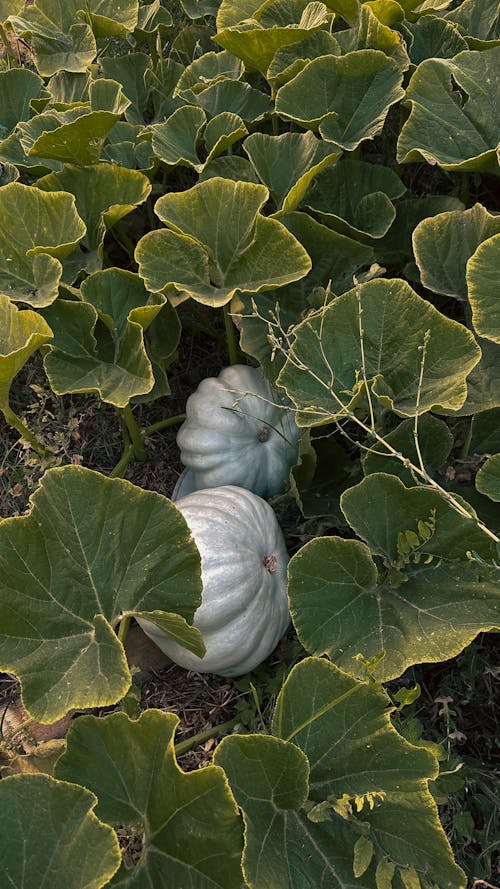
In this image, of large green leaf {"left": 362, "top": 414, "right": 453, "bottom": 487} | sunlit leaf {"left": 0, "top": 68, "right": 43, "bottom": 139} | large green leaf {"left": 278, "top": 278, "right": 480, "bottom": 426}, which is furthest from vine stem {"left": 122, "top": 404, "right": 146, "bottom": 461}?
sunlit leaf {"left": 0, "top": 68, "right": 43, "bottom": 139}

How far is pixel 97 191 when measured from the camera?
181 cm

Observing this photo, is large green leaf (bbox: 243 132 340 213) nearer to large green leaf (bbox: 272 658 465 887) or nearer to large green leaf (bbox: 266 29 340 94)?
large green leaf (bbox: 266 29 340 94)

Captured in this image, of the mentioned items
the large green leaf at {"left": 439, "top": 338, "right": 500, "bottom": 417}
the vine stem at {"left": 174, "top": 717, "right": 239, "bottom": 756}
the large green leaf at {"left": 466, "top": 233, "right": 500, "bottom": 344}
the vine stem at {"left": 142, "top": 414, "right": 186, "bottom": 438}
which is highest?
the large green leaf at {"left": 466, "top": 233, "right": 500, "bottom": 344}

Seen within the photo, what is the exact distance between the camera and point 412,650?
50.3 inches

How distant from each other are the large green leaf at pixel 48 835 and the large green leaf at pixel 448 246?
1.10 m

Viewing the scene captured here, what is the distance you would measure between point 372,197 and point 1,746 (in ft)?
4.49

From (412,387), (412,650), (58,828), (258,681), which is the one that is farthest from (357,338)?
(58,828)

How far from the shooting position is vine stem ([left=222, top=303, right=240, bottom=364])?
1798 millimetres

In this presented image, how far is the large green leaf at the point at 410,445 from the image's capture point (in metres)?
1.48

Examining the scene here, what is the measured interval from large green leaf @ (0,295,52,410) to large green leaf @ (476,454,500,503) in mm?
805

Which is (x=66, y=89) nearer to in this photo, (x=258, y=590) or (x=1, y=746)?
(x=258, y=590)

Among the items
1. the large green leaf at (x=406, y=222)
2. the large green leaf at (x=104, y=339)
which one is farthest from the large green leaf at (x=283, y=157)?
the large green leaf at (x=104, y=339)

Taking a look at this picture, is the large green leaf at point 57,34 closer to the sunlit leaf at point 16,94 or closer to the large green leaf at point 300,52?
the sunlit leaf at point 16,94

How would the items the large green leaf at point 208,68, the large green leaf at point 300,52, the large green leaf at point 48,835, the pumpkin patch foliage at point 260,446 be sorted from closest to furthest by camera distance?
1. the large green leaf at point 48,835
2. the pumpkin patch foliage at point 260,446
3. the large green leaf at point 300,52
4. the large green leaf at point 208,68
